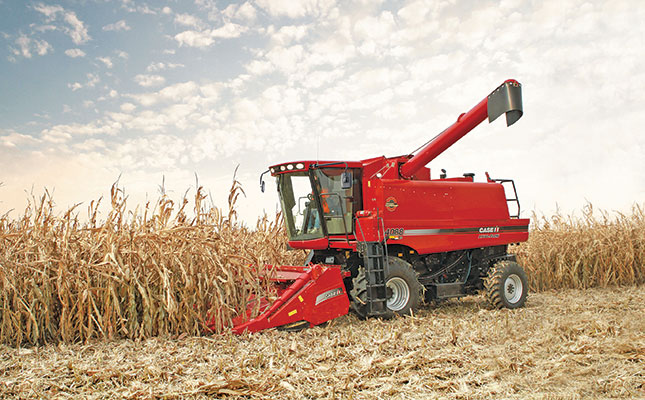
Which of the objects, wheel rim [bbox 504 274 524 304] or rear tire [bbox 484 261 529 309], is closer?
rear tire [bbox 484 261 529 309]

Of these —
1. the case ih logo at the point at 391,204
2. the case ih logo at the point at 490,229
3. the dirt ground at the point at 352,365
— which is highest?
the case ih logo at the point at 391,204

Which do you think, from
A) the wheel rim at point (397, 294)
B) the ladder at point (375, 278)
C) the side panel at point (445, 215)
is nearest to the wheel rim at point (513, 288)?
the side panel at point (445, 215)

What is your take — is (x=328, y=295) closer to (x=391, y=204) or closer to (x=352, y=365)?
(x=352, y=365)

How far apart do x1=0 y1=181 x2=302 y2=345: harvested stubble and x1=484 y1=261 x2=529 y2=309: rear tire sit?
171 inches

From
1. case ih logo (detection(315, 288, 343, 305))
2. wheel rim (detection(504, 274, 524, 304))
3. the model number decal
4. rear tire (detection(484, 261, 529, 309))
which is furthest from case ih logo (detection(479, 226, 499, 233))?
case ih logo (detection(315, 288, 343, 305))

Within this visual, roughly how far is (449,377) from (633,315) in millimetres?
4487

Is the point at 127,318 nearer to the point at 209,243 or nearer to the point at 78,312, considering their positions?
the point at 78,312

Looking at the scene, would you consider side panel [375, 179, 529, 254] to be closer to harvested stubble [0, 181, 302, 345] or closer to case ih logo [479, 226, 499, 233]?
case ih logo [479, 226, 499, 233]

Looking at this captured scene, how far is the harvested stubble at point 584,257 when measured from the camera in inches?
415

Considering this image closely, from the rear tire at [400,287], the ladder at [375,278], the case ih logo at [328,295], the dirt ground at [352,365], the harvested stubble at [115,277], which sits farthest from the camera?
the rear tire at [400,287]

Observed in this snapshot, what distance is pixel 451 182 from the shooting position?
8.09 metres

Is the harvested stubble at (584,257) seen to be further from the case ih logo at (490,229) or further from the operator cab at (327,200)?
the operator cab at (327,200)

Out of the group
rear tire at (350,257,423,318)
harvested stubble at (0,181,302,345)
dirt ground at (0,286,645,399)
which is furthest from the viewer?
rear tire at (350,257,423,318)

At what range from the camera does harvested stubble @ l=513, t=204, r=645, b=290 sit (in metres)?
10.5
